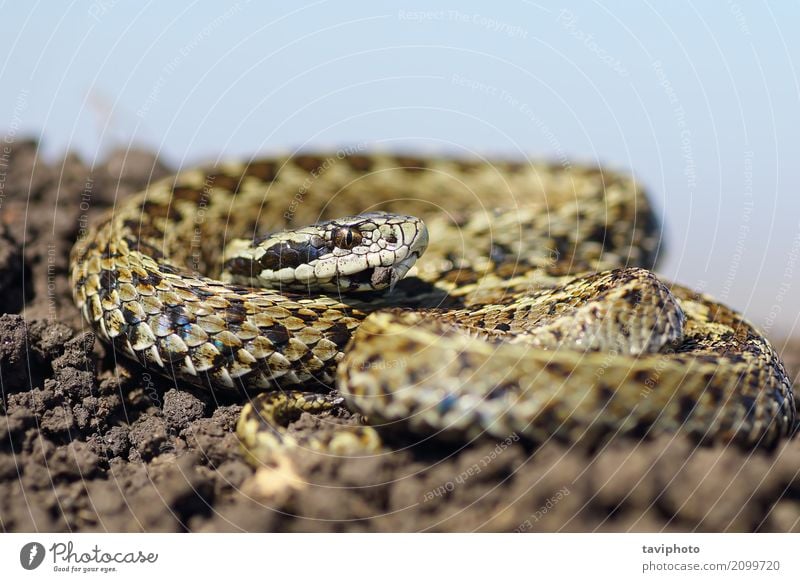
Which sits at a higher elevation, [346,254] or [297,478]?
[346,254]

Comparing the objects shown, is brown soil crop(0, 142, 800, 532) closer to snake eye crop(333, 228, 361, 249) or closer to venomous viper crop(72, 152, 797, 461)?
venomous viper crop(72, 152, 797, 461)

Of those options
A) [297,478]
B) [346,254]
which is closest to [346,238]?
[346,254]

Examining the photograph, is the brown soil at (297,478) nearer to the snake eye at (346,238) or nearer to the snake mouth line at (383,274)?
the snake mouth line at (383,274)
